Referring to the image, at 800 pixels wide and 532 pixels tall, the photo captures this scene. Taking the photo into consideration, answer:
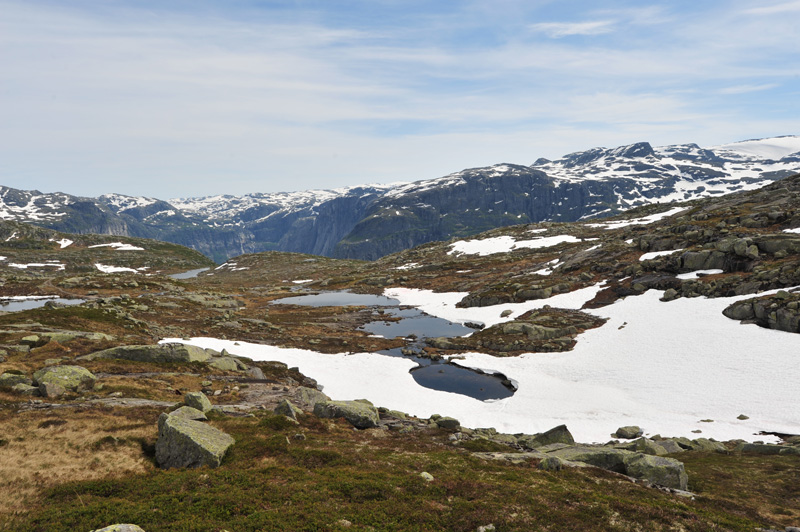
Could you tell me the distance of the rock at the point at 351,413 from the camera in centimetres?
2683

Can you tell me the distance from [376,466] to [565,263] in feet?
268

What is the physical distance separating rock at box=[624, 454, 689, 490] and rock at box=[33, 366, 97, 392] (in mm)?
35187

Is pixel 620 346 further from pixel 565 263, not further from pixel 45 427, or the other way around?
pixel 45 427

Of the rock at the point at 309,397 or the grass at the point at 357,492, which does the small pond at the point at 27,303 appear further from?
the grass at the point at 357,492

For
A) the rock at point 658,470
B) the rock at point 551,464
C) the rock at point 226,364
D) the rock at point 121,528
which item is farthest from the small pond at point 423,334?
the rock at point 121,528

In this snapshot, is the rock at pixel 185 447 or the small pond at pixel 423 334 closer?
the rock at pixel 185 447

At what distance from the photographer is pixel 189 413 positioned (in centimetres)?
2275

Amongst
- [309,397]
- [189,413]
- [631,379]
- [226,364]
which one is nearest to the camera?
[189,413]

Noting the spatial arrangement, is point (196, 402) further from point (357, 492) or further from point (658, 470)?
point (658, 470)

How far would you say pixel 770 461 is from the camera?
22.1 meters

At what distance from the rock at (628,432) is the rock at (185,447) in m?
28.4

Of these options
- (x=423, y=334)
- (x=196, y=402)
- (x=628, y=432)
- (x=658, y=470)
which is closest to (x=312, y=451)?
(x=196, y=402)

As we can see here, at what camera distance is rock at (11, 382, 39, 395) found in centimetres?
2419

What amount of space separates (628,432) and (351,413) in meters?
21.7
